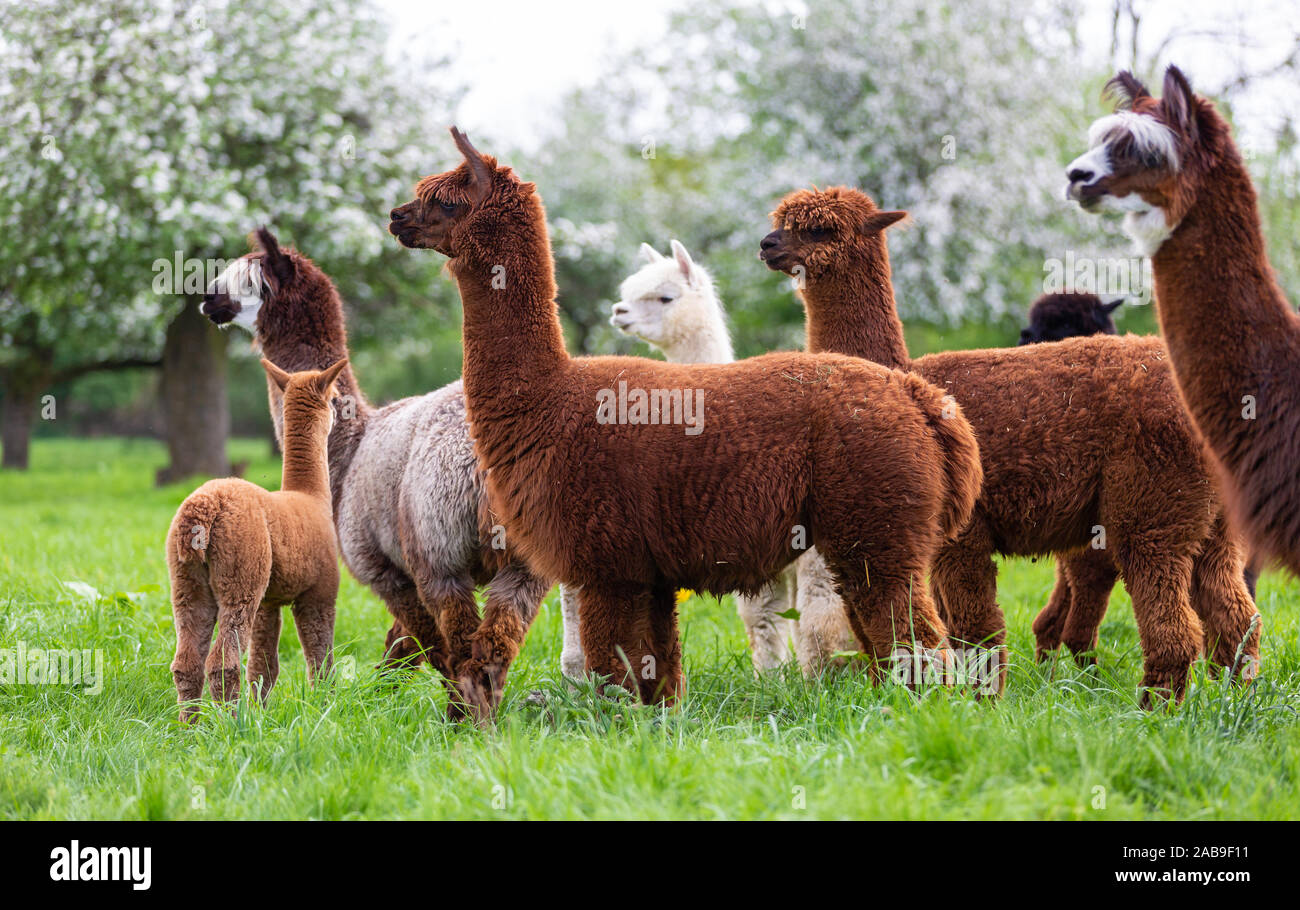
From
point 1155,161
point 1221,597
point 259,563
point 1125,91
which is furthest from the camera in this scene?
point 1221,597

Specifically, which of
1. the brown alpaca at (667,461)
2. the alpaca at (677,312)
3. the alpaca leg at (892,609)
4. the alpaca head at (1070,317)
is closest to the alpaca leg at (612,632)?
the brown alpaca at (667,461)

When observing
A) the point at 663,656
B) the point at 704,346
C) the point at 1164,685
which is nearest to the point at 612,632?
the point at 663,656

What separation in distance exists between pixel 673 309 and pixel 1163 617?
2.72 metres

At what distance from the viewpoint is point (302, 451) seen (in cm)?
476

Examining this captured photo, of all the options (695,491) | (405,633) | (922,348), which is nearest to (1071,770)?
(695,491)

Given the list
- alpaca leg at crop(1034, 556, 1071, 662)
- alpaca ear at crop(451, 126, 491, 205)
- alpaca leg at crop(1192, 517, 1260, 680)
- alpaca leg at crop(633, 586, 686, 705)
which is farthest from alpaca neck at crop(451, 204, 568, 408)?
alpaca leg at crop(1034, 556, 1071, 662)

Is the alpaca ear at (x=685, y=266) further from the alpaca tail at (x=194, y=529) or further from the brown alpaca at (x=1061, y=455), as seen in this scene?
the alpaca tail at (x=194, y=529)

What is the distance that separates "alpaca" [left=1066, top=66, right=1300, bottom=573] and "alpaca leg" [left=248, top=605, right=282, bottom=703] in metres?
3.43

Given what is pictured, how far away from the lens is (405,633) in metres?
A: 4.96

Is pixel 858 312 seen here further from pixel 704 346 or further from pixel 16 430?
pixel 16 430

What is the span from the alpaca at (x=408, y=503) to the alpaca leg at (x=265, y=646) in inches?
14.8

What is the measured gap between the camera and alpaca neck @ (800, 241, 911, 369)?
4613 millimetres

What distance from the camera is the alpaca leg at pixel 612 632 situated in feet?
12.2

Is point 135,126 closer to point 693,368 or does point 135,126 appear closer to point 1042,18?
point 693,368
